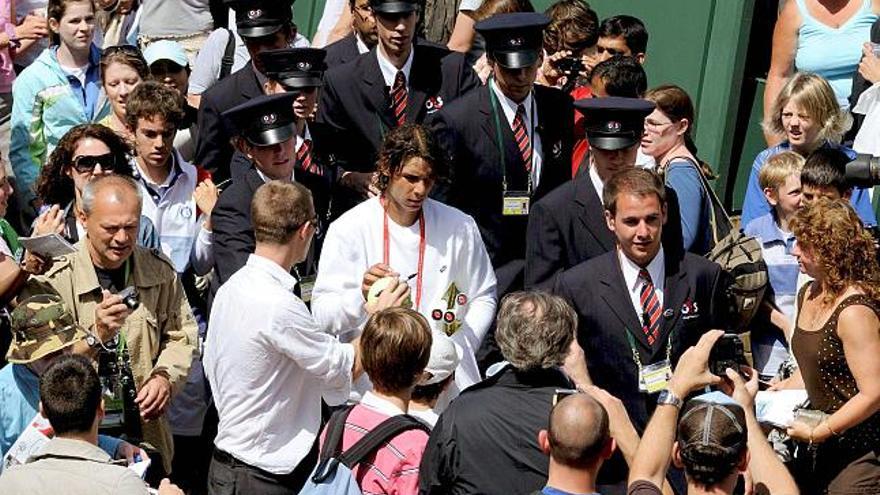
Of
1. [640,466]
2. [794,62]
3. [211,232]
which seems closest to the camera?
[640,466]

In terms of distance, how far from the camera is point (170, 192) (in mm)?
9141

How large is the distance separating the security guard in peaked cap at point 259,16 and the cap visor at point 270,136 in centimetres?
137

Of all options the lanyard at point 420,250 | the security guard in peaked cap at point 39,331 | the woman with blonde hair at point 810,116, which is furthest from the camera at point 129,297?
the woman with blonde hair at point 810,116

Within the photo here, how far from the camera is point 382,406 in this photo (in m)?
6.46

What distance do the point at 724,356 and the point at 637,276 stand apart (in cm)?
87

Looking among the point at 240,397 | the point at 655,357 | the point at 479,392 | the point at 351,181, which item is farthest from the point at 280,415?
the point at 351,181

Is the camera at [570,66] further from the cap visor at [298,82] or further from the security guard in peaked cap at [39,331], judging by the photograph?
the security guard in peaked cap at [39,331]

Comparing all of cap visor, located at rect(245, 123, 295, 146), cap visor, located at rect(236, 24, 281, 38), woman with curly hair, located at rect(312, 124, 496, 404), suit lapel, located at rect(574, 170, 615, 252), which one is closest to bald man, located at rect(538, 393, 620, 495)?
woman with curly hair, located at rect(312, 124, 496, 404)

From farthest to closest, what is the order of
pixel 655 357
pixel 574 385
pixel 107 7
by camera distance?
pixel 107 7
pixel 655 357
pixel 574 385

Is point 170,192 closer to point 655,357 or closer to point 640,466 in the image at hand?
point 655,357

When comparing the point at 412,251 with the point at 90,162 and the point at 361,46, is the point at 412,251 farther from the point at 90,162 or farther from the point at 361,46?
the point at 361,46

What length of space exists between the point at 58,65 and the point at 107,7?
70.4 inches

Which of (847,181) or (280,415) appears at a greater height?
(847,181)

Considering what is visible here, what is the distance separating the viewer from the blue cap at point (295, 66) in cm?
920
